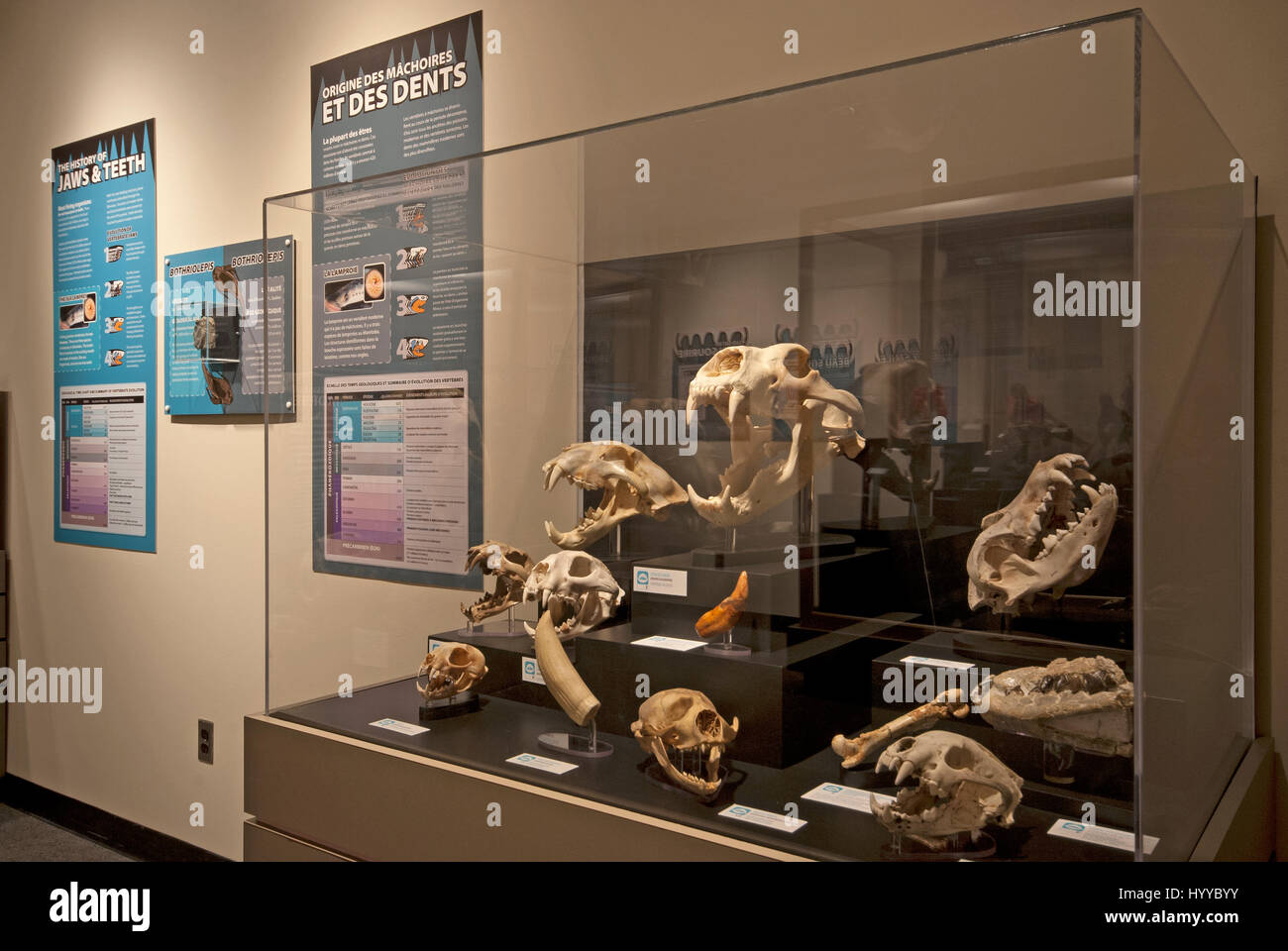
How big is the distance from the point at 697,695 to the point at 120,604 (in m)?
2.94

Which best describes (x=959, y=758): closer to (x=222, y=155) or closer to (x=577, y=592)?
(x=577, y=592)

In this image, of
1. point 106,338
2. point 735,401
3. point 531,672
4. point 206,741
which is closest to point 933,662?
point 735,401

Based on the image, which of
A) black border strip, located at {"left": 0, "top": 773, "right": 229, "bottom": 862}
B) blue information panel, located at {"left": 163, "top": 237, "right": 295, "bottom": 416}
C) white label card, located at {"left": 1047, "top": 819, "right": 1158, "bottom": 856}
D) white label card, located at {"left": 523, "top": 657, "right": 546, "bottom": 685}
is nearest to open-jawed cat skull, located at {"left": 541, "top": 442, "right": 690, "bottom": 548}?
white label card, located at {"left": 523, "top": 657, "right": 546, "bottom": 685}

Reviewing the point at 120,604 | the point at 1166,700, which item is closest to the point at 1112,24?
the point at 1166,700

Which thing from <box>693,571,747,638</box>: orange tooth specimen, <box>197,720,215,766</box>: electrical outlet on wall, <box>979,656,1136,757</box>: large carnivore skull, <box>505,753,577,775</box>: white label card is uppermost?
<box>693,571,747,638</box>: orange tooth specimen

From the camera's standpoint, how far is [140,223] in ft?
11.6

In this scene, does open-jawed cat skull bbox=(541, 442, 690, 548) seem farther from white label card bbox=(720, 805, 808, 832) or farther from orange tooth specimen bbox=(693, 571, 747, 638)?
white label card bbox=(720, 805, 808, 832)

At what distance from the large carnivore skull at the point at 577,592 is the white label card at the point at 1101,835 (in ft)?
2.48

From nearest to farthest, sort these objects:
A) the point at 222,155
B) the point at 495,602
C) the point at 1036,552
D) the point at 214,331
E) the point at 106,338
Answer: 1. the point at 1036,552
2. the point at 495,602
3. the point at 214,331
4. the point at 222,155
5. the point at 106,338

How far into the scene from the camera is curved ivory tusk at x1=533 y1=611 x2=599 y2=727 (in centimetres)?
161

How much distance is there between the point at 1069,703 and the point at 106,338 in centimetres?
357

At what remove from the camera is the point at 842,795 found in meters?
1.34

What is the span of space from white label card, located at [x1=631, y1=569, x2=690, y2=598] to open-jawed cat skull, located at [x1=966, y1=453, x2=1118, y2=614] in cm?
47
